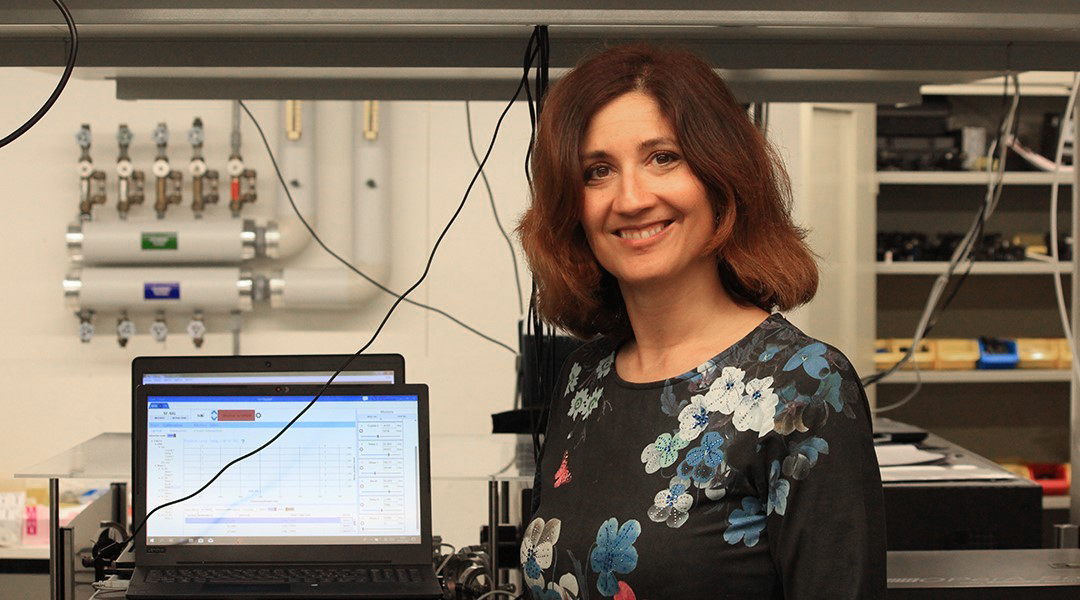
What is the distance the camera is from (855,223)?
3.06 metres

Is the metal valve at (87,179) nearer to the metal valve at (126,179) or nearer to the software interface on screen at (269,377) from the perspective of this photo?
the metal valve at (126,179)

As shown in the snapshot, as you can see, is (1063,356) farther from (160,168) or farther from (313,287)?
(160,168)

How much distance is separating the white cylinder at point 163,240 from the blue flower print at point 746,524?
2.33 meters

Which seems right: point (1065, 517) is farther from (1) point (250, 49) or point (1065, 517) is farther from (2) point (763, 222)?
(1) point (250, 49)

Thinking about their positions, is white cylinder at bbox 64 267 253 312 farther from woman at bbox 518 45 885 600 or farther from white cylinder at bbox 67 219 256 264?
woman at bbox 518 45 885 600

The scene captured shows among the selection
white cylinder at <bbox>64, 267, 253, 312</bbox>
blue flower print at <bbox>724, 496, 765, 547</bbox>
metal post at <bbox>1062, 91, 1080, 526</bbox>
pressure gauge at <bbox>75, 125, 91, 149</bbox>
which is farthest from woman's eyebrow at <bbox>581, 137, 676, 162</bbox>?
pressure gauge at <bbox>75, 125, 91, 149</bbox>

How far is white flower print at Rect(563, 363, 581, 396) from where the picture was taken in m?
1.21

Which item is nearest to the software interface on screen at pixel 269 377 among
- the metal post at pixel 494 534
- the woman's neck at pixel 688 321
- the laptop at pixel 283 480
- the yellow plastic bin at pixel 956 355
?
the laptop at pixel 283 480

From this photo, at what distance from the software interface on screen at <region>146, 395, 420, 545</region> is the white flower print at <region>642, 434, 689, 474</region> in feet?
1.20

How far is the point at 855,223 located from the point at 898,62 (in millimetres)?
1891

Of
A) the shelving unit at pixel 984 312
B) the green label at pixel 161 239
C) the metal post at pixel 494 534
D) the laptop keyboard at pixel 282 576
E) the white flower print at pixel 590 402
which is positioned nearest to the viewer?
the white flower print at pixel 590 402

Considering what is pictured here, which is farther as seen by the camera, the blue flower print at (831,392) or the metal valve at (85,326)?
the metal valve at (85,326)

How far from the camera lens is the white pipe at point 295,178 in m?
3.08

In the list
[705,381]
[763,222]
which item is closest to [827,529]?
[705,381]
